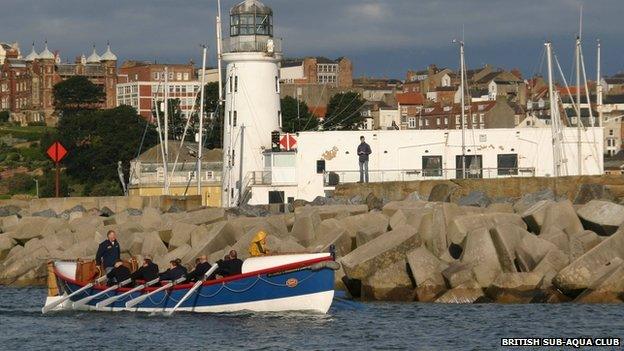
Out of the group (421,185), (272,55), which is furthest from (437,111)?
(421,185)

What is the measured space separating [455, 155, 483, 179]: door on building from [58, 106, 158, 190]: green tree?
5560cm

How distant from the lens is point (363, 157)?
46.7 m

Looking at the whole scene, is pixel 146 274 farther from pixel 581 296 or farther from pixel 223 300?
pixel 581 296

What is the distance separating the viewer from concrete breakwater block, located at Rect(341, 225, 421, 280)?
102ft

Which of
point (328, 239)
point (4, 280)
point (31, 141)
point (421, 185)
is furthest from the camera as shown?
point (31, 141)

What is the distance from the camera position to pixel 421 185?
145ft

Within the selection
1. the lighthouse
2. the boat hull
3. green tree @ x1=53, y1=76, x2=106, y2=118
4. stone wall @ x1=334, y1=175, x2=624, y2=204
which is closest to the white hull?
the boat hull

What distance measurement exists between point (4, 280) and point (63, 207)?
1145cm

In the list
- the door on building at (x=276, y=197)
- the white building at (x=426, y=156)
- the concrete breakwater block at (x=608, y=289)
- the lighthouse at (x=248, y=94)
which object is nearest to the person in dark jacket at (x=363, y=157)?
the white building at (x=426, y=156)

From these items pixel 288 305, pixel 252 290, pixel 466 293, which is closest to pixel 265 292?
pixel 252 290

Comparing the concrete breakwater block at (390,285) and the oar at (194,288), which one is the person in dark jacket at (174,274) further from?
the concrete breakwater block at (390,285)

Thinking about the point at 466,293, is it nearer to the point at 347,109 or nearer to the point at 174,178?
the point at 174,178

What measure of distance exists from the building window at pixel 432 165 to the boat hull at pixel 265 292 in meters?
20.4

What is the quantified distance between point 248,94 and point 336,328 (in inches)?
1052
